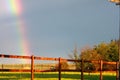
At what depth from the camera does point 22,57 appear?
60.5 ft

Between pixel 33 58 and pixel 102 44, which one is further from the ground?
pixel 102 44

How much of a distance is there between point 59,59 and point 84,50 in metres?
73.8

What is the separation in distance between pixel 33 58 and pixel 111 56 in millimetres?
64894

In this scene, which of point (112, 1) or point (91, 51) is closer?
point (112, 1)

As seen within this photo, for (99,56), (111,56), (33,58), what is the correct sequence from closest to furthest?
(33,58) < (111,56) < (99,56)

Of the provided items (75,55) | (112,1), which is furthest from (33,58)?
(75,55)

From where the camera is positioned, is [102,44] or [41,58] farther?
[102,44]

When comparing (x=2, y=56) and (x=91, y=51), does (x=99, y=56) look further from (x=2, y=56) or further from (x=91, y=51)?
(x=2, y=56)

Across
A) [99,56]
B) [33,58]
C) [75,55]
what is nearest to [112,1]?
[33,58]

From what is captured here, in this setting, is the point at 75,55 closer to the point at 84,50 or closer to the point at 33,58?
the point at 84,50

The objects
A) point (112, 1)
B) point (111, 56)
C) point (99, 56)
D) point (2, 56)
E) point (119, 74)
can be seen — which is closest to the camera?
point (2, 56)

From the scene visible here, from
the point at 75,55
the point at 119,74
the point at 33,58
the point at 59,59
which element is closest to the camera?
the point at 33,58

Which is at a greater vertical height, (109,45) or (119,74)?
(109,45)

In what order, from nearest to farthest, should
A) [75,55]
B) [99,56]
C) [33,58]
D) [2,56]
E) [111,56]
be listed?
[2,56] < [33,58] < [111,56] < [99,56] < [75,55]
